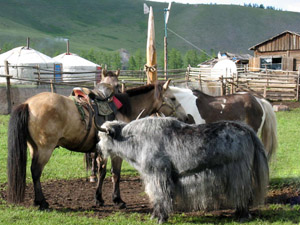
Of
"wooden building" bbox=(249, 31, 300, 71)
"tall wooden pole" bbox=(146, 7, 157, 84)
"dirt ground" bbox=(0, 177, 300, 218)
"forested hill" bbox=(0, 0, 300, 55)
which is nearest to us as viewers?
"dirt ground" bbox=(0, 177, 300, 218)

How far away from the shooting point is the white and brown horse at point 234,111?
24.4ft

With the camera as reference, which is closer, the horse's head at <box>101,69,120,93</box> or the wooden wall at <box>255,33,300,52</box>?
the horse's head at <box>101,69,120,93</box>

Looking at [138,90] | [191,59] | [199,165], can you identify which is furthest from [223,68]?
[191,59]

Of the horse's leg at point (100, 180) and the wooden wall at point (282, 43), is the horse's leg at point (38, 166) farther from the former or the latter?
the wooden wall at point (282, 43)

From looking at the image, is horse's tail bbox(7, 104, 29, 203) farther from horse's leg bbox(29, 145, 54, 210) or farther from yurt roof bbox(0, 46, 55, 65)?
yurt roof bbox(0, 46, 55, 65)

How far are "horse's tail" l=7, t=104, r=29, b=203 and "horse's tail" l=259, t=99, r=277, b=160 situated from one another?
4.53 m

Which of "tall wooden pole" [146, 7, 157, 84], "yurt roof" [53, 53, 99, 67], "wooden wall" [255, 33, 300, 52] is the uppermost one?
"wooden wall" [255, 33, 300, 52]

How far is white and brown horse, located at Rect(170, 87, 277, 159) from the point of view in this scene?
7445 mm

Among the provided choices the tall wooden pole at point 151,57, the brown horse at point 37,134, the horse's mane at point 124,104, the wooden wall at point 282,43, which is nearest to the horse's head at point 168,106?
the horse's mane at point 124,104

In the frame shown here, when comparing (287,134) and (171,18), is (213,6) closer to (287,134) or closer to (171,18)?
(171,18)

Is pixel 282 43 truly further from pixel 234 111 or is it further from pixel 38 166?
pixel 38 166

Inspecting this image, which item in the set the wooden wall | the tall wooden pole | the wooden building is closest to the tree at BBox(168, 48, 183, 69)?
the wooden building

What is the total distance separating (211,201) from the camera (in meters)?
4.81

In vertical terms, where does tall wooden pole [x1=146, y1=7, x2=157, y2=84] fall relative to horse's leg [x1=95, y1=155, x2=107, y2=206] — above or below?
above
